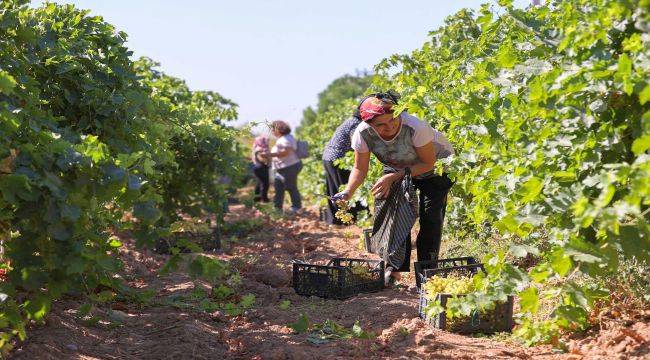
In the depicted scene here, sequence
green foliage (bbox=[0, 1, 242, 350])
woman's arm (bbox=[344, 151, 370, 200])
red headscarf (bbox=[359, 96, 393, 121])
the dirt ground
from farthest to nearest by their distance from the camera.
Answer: woman's arm (bbox=[344, 151, 370, 200])
red headscarf (bbox=[359, 96, 393, 121])
the dirt ground
green foliage (bbox=[0, 1, 242, 350])

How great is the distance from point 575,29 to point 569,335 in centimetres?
180

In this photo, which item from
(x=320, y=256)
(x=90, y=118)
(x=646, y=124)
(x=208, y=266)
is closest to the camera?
(x=646, y=124)

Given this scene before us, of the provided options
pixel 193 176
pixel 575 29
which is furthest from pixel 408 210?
pixel 193 176

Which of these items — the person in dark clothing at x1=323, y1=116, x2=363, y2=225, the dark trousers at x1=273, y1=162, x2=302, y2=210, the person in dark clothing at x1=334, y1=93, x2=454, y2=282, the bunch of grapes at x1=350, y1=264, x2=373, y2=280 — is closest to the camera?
the person in dark clothing at x1=334, y1=93, x2=454, y2=282

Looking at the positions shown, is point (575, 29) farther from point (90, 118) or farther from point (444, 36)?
point (444, 36)

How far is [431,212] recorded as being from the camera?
6125mm

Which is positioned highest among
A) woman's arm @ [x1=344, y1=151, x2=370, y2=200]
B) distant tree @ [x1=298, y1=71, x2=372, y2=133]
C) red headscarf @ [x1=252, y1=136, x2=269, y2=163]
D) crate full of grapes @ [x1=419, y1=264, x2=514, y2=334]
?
distant tree @ [x1=298, y1=71, x2=372, y2=133]

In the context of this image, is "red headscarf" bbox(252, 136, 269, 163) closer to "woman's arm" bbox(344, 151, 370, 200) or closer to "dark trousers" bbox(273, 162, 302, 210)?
"dark trousers" bbox(273, 162, 302, 210)

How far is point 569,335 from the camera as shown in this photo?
4.38 metres

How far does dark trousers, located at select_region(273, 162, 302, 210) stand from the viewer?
12812 mm

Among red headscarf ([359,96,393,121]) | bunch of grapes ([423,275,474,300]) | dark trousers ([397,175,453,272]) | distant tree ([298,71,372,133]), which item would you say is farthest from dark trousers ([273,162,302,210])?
distant tree ([298,71,372,133])

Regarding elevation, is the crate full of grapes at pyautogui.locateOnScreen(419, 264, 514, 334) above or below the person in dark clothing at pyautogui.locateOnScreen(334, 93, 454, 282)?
below

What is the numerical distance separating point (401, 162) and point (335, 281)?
3.36 ft

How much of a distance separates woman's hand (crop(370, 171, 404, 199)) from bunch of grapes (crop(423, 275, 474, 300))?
3.73 feet
